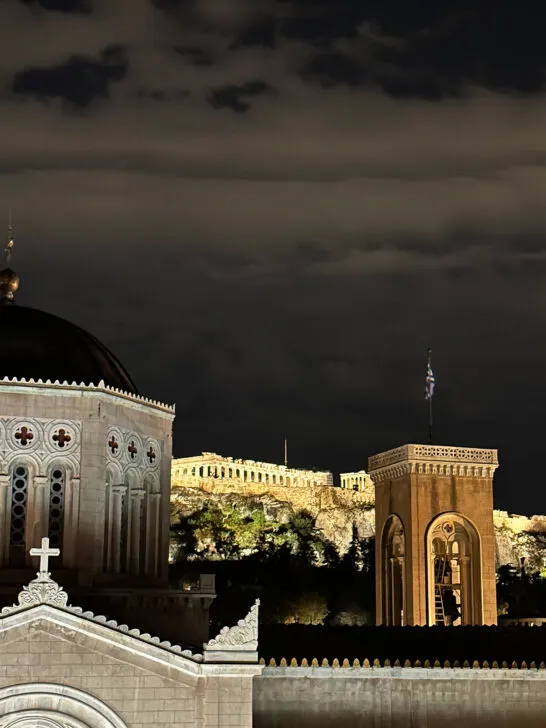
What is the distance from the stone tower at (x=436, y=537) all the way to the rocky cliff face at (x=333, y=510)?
66.3 metres

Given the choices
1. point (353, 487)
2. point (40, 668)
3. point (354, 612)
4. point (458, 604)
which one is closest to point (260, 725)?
point (40, 668)

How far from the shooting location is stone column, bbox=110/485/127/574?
28938mm

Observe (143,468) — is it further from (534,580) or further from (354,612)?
(534,580)

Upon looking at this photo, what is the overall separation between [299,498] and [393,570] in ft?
257

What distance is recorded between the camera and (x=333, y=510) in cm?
13362

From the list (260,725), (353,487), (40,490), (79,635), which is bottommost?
(260,725)

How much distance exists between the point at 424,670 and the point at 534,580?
8990 centimetres

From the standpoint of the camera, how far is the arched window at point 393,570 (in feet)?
189

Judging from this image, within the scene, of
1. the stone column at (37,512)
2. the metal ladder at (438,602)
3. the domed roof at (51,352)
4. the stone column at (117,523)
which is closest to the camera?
the stone column at (37,512)

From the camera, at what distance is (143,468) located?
99.2 ft

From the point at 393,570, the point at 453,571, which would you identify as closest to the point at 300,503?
the point at 393,570

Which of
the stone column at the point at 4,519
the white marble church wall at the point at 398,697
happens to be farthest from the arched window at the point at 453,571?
the stone column at the point at 4,519

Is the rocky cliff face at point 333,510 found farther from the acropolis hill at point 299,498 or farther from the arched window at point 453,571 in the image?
the arched window at point 453,571

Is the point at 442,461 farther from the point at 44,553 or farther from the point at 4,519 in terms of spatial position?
the point at 44,553
